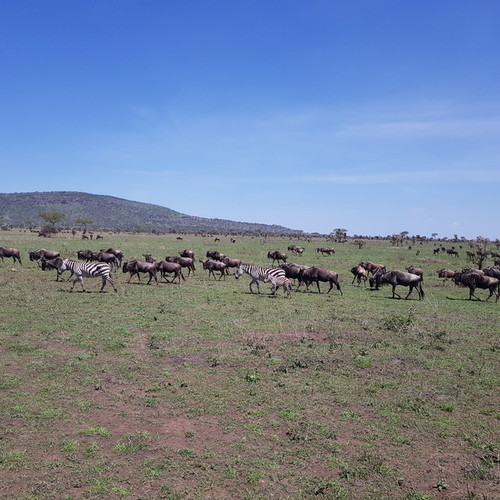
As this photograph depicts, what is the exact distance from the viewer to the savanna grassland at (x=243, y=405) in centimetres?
722

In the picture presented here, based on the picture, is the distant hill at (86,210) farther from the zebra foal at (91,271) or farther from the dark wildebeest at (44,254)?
the zebra foal at (91,271)

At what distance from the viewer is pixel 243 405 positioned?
10.0 m

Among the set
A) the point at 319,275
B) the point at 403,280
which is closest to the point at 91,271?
the point at 319,275

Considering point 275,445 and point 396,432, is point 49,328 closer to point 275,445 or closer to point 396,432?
point 275,445

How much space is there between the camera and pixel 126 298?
2216 cm

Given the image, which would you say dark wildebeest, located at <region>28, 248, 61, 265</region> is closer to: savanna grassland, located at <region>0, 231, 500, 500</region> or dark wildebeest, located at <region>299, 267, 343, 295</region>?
savanna grassland, located at <region>0, 231, 500, 500</region>

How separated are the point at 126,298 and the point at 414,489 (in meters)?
17.5

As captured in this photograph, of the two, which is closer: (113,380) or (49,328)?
(113,380)

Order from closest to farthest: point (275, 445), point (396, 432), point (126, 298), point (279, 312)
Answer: point (275, 445) < point (396, 432) < point (279, 312) < point (126, 298)

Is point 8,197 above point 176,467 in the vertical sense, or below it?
above

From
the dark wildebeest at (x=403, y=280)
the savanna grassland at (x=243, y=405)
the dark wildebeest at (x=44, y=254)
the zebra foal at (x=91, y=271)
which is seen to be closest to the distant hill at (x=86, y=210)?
the dark wildebeest at (x=44, y=254)

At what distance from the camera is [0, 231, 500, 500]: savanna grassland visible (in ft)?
23.7

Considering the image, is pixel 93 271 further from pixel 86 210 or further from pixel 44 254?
pixel 86 210

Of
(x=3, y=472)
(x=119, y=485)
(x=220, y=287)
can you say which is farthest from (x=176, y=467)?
(x=220, y=287)
